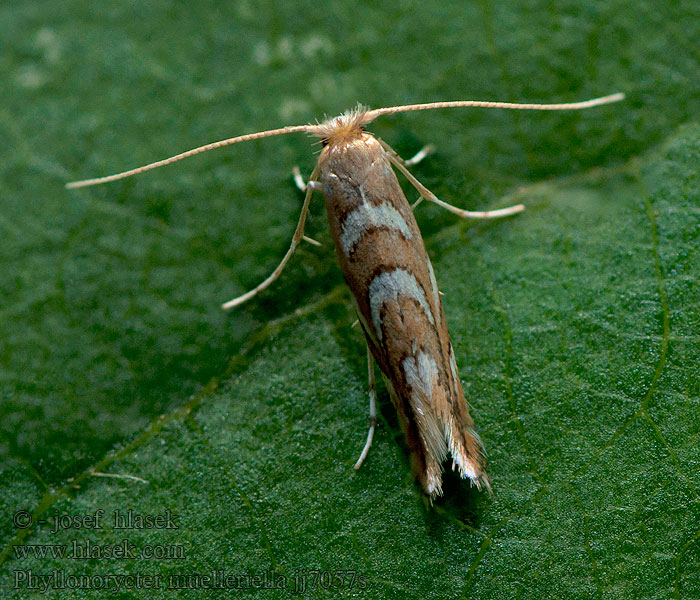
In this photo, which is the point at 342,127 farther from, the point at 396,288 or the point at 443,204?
the point at 396,288

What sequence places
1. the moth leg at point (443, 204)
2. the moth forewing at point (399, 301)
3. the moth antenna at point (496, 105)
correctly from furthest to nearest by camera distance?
the moth leg at point (443, 204), the moth antenna at point (496, 105), the moth forewing at point (399, 301)

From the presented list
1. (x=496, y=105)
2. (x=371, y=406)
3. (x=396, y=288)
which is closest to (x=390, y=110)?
(x=496, y=105)

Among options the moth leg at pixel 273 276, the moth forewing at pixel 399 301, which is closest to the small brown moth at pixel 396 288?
the moth forewing at pixel 399 301

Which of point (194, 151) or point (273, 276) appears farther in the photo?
point (273, 276)

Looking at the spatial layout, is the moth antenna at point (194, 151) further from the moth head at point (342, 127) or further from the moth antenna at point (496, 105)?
the moth antenna at point (496, 105)

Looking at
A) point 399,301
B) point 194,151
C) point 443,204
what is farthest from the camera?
point 443,204
